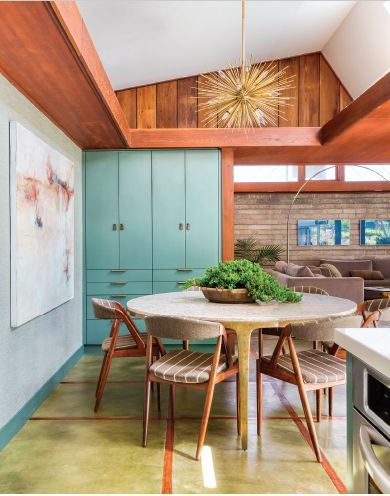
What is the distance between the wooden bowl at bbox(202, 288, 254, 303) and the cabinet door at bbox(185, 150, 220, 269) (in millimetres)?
1886

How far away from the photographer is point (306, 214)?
9727 millimetres

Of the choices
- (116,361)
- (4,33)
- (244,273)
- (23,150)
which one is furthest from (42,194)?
(116,361)

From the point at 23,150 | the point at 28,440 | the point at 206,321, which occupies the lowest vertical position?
the point at 28,440

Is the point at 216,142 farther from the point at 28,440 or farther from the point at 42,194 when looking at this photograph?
the point at 28,440

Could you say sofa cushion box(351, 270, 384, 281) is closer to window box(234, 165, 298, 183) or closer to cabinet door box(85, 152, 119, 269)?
window box(234, 165, 298, 183)

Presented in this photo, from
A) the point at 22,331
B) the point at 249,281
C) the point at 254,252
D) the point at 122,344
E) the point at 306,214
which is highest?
the point at 306,214

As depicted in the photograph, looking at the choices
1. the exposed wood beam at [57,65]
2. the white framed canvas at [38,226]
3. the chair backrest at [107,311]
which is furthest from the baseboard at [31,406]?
the exposed wood beam at [57,65]

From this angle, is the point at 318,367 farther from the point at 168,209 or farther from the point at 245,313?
the point at 168,209

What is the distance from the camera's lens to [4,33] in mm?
2152

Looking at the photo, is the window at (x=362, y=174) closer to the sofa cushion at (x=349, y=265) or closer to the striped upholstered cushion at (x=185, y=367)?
the sofa cushion at (x=349, y=265)

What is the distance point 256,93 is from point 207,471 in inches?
92.1

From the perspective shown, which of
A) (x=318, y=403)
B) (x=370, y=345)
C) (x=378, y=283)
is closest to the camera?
(x=370, y=345)

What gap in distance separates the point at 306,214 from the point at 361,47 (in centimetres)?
492

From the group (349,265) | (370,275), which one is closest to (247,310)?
(370,275)
